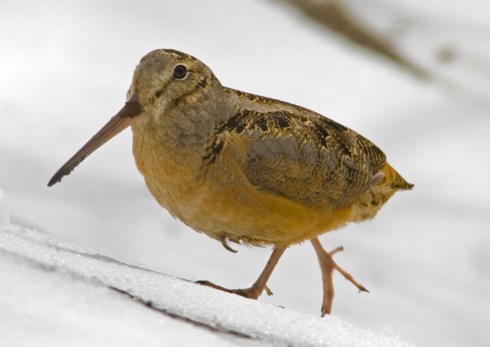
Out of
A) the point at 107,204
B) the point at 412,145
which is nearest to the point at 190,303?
the point at 107,204

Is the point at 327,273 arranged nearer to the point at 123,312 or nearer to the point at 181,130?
the point at 181,130

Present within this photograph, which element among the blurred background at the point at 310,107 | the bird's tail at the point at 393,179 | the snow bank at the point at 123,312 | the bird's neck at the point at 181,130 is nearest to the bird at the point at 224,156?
the bird's neck at the point at 181,130

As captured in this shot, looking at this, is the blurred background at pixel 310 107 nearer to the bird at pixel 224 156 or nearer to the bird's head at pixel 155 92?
the bird at pixel 224 156

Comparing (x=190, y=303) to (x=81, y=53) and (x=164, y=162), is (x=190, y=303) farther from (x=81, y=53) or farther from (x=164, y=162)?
(x=81, y=53)

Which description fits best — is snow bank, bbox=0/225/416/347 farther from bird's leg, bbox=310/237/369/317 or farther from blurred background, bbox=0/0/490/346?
blurred background, bbox=0/0/490/346

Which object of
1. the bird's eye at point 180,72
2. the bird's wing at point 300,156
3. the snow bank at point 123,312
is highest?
the bird's eye at point 180,72
